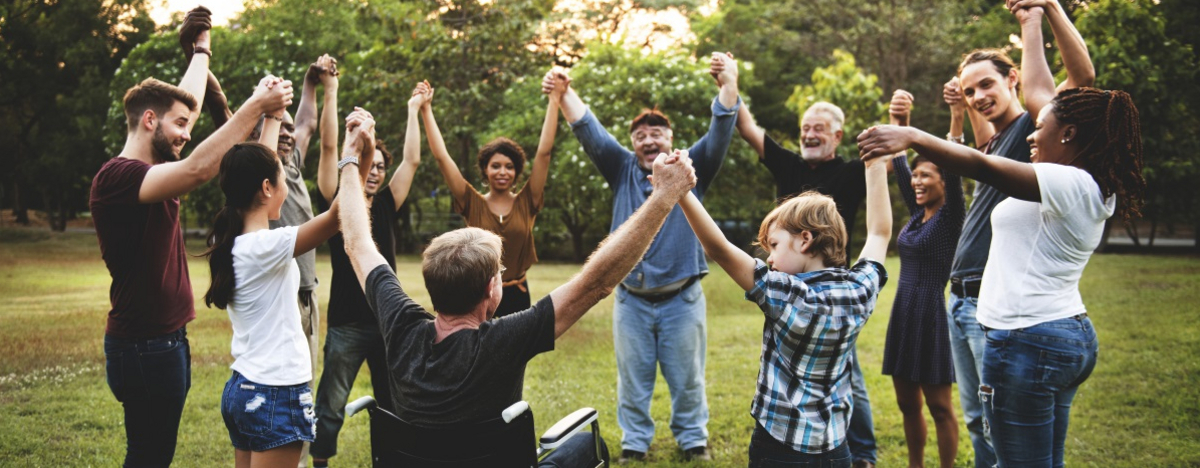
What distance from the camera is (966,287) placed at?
11.8 ft

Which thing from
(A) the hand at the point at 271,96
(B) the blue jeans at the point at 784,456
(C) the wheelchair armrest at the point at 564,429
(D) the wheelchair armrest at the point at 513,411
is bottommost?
(B) the blue jeans at the point at 784,456

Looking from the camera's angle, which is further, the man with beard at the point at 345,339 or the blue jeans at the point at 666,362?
the blue jeans at the point at 666,362

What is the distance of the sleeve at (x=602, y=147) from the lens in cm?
A: 482

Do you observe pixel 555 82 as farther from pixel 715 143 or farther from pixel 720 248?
pixel 720 248

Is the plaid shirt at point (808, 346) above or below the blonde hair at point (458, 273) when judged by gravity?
below

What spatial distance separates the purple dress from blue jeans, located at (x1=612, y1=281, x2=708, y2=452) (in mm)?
1197

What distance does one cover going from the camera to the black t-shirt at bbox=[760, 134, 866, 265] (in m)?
4.54

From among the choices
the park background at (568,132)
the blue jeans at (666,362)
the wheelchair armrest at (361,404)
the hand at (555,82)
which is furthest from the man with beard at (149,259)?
the blue jeans at (666,362)

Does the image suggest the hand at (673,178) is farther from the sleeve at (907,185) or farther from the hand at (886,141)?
the sleeve at (907,185)

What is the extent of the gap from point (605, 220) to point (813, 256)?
68.8 ft

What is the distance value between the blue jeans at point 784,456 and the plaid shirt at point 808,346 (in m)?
0.02

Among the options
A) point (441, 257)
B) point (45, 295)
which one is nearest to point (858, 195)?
point (441, 257)

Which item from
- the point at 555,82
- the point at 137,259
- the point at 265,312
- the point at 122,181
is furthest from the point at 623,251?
the point at 555,82

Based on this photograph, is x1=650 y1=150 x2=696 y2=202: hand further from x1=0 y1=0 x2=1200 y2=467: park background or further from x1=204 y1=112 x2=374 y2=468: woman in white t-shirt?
x1=0 y1=0 x2=1200 y2=467: park background
